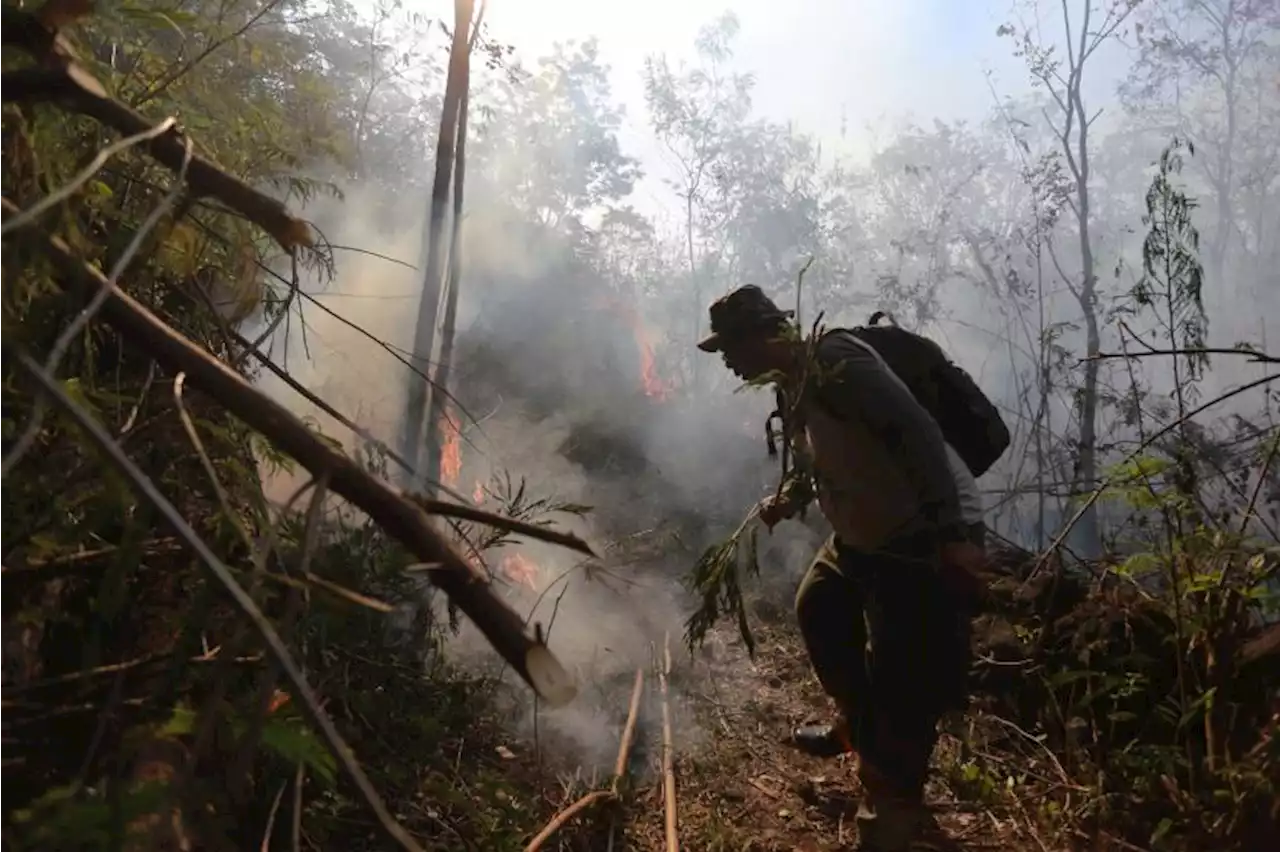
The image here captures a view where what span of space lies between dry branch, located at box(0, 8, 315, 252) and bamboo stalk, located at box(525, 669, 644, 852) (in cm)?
178

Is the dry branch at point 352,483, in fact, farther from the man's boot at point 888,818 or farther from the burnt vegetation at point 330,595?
the man's boot at point 888,818

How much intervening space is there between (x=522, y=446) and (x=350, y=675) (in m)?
9.09

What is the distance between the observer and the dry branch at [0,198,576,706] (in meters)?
0.97

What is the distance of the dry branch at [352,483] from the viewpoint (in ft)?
3.20

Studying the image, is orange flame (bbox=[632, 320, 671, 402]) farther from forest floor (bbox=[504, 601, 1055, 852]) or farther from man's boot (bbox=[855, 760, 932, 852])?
man's boot (bbox=[855, 760, 932, 852])

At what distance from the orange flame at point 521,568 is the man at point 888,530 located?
374 cm

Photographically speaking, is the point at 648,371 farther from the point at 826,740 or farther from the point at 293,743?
the point at 293,743

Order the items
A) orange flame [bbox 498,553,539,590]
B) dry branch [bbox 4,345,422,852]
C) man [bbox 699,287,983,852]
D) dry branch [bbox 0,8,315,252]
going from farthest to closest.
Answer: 1. orange flame [bbox 498,553,539,590]
2. man [bbox 699,287,983,852]
3. dry branch [bbox 0,8,315,252]
4. dry branch [bbox 4,345,422,852]

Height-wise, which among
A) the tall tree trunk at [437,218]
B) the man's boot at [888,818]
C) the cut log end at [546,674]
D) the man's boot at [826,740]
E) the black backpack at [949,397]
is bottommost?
the man's boot at [888,818]

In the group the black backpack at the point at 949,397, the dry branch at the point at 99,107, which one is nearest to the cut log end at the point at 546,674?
the dry branch at the point at 99,107

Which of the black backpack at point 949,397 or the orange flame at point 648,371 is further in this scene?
the orange flame at point 648,371

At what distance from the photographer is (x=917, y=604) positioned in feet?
8.76

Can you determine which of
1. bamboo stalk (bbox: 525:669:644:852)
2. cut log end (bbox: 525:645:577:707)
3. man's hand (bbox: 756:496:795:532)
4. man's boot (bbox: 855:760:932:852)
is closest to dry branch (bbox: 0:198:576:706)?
cut log end (bbox: 525:645:577:707)

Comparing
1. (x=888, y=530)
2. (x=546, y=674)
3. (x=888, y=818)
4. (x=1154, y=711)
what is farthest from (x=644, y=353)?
(x=546, y=674)
